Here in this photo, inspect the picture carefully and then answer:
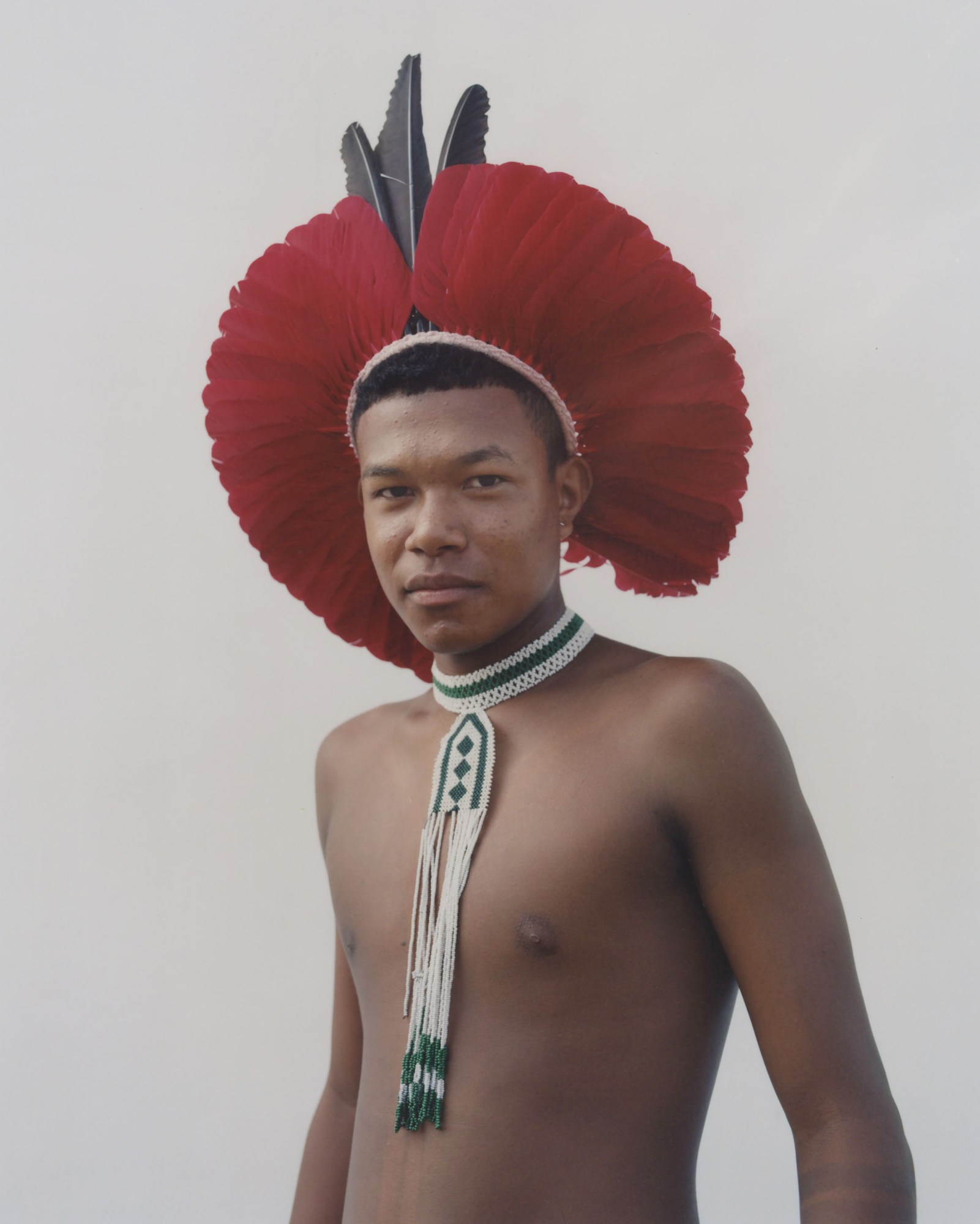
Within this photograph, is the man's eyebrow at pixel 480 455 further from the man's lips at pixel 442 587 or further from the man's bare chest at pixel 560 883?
the man's bare chest at pixel 560 883

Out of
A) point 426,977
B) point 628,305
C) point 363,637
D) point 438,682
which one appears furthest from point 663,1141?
point 628,305

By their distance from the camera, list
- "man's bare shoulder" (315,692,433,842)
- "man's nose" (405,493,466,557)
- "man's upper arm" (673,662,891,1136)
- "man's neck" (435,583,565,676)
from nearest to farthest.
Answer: "man's upper arm" (673,662,891,1136) < "man's nose" (405,493,466,557) < "man's neck" (435,583,565,676) < "man's bare shoulder" (315,692,433,842)

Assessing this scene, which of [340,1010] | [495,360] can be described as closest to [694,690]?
[495,360]

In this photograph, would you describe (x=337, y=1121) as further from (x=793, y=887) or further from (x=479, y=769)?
(x=793, y=887)

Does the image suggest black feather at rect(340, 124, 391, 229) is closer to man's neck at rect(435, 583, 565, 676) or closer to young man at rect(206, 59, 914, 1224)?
young man at rect(206, 59, 914, 1224)

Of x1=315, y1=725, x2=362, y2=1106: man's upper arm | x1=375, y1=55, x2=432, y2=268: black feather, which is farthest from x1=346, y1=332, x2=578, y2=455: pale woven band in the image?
x1=315, y1=725, x2=362, y2=1106: man's upper arm

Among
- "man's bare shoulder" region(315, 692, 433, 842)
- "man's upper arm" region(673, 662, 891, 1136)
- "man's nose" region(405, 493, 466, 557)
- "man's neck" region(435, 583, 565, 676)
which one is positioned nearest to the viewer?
"man's upper arm" region(673, 662, 891, 1136)

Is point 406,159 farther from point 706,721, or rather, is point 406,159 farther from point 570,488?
point 706,721

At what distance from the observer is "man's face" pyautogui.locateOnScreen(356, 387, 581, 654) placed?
3.84ft

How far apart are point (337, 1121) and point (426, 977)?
363 millimetres

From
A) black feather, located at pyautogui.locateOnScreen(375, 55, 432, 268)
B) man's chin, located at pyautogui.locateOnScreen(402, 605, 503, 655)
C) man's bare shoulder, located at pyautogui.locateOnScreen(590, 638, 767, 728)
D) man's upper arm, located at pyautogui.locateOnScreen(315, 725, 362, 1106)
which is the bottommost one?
man's upper arm, located at pyautogui.locateOnScreen(315, 725, 362, 1106)

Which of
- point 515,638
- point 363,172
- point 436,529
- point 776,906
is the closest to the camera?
point 776,906

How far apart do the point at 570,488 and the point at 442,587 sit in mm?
195

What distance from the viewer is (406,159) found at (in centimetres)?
133
